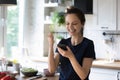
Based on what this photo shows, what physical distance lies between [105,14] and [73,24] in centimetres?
253

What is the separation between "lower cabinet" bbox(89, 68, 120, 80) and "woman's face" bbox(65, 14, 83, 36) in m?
2.11

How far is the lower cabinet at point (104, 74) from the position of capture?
3.71 metres

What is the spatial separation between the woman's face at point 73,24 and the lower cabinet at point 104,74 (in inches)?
83.1

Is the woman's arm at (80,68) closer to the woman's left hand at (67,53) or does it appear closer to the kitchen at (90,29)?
the woman's left hand at (67,53)

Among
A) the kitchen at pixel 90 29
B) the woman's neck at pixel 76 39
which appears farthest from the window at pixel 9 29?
the woman's neck at pixel 76 39

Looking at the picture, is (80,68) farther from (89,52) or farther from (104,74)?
(104,74)

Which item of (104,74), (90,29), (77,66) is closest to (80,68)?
(77,66)

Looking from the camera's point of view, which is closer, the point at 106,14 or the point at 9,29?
the point at 106,14

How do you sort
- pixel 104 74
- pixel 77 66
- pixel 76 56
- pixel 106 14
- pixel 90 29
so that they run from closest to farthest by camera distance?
1. pixel 77 66
2. pixel 76 56
3. pixel 104 74
4. pixel 106 14
5. pixel 90 29

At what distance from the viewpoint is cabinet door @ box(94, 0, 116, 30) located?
4109 millimetres

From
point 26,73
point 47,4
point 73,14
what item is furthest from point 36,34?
point 73,14

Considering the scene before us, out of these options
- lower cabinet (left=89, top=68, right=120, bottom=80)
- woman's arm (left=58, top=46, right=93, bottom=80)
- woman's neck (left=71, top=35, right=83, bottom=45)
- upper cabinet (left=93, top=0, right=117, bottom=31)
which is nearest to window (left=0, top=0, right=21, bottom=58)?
upper cabinet (left=93, top=0, right=117, bottom=31)

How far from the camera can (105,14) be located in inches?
164

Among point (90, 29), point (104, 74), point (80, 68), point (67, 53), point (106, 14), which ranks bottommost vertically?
point (104, 74)
